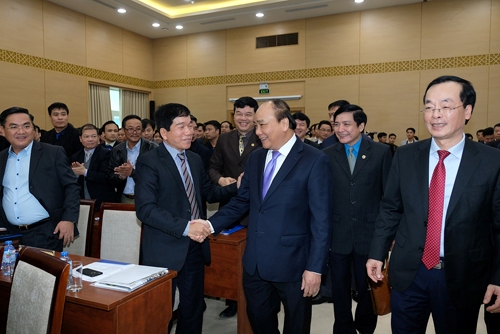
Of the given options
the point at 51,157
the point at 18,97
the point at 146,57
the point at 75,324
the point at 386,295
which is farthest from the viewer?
the point at 146,57

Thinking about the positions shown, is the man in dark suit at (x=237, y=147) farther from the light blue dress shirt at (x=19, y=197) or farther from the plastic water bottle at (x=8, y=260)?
the plastic water bottle at (x=8, y=260)

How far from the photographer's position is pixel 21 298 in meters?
1.53

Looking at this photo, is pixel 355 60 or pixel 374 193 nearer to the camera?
pixel 374 193

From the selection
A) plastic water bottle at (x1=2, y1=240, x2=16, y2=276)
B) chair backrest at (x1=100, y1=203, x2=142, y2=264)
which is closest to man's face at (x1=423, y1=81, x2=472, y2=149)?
chair backrest at (x1=100, y1=203, x2=142, y2=264)

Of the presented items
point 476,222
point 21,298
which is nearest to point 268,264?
point 476,222

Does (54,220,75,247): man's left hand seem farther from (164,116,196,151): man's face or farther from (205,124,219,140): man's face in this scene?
(205,124,219,140): man's face

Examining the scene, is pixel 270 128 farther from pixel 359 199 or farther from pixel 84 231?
pixel 84 231

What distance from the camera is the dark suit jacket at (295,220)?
2.03 meters

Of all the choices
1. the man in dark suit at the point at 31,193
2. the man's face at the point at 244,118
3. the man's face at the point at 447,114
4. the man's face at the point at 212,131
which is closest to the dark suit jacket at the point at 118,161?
the man in dark suit at the point at 31,193

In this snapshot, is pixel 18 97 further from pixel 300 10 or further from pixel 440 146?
pixel 440 146

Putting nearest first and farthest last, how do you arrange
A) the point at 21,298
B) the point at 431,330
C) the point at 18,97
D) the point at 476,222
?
the point at 21,298 < the point at 476,222 < the point at 431,330 < the point at 18,97

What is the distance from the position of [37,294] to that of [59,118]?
11.2 feet

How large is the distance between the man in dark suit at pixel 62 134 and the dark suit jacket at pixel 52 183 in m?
1.54

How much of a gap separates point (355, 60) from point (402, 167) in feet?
29.8
